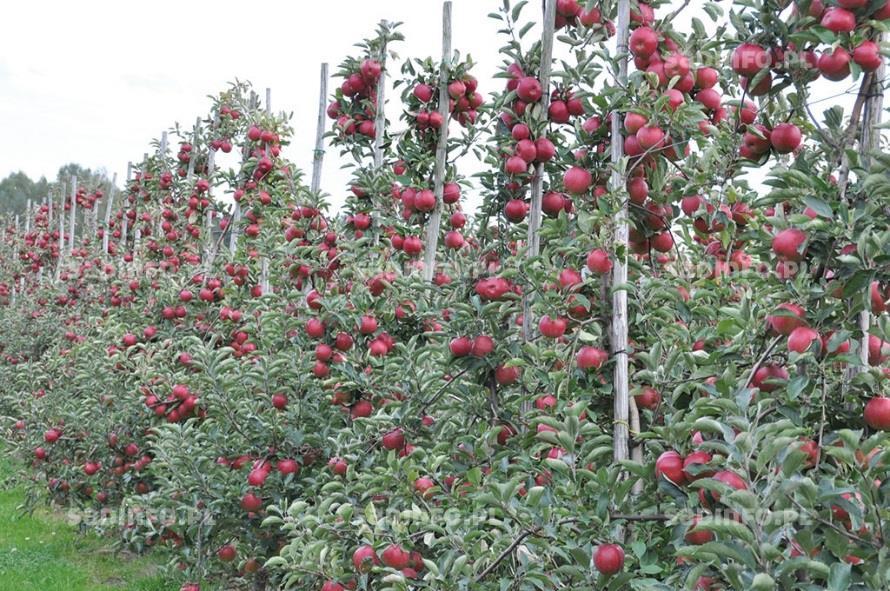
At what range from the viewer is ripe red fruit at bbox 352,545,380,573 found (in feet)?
7.50

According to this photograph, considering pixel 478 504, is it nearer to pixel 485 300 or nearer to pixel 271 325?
pixel 485 300

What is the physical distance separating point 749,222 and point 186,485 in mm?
2854

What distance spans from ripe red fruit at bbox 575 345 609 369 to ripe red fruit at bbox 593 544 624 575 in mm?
521

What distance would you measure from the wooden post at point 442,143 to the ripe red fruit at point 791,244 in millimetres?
2064

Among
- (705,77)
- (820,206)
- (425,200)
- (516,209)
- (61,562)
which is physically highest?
(705,77)

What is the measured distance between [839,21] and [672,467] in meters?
1.01

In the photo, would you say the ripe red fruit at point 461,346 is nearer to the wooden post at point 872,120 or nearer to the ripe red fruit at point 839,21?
the wooden post at point 872,120

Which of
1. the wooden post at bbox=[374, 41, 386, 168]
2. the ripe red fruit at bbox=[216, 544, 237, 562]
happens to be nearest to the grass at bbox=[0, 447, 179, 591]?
the ripe red fruit at bbox=[216, 544, 237, 562]

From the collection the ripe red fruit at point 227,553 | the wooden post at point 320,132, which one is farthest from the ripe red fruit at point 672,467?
the wooden post at point 320,132

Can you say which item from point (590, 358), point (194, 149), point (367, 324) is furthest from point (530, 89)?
point (194, 149)

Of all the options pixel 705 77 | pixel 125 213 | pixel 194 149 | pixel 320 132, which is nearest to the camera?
pixel 705 77

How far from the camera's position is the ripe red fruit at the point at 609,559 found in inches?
71.3

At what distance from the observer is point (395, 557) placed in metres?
2.24

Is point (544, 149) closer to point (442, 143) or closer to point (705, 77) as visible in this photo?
point (705, 77)
